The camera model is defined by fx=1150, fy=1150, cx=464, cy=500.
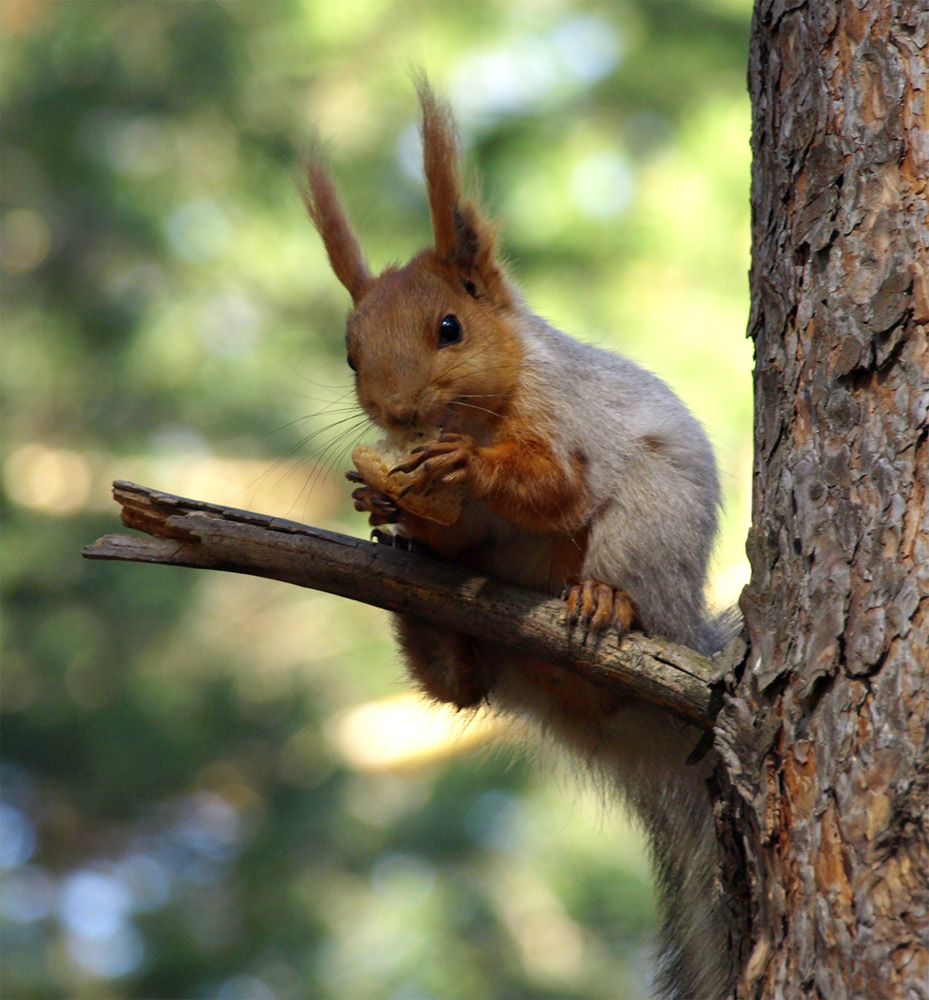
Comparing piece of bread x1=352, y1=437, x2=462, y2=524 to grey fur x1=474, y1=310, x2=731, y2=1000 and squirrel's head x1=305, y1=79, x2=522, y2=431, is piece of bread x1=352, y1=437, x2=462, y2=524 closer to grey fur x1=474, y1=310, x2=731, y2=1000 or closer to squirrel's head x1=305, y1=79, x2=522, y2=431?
squirrel's head x1=305, y1=79, x2=522, y2=431

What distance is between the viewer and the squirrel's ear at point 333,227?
2.19 metres

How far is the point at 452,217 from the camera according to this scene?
212 cm

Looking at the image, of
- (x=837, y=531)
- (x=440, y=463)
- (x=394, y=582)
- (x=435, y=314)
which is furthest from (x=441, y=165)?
(x=837, y=531)

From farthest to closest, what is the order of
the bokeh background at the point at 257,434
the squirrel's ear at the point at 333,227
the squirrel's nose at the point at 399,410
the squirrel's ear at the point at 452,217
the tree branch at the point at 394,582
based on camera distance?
the bokeh background at the point at 257,434 → the squirrel's ear at the point at 333,227 → the squirrel's ear at the point at 452,217 → the squirrel's nose at the point at 399,410 → the tree branch at the point at 394,582

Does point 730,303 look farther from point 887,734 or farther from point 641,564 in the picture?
point 887,734

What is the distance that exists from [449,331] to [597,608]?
55 cm

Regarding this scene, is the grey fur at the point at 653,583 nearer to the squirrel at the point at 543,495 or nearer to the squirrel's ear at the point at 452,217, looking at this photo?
the squirrel at the point at 543,495

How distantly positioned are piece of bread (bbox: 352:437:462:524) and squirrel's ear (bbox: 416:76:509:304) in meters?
0.45

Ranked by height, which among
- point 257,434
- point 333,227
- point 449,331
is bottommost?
point 449,331

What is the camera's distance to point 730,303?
4.98 m

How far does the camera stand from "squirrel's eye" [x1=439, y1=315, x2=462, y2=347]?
6.52ft

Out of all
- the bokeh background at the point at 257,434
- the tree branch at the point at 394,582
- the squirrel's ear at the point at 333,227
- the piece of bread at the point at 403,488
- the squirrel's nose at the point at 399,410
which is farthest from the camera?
the bokeh background at the point at 257,434

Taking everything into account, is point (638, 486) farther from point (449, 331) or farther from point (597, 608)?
point (449, 331)

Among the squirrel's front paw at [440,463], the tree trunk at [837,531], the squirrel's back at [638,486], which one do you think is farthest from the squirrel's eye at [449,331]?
the tree trunk at [837,531]
